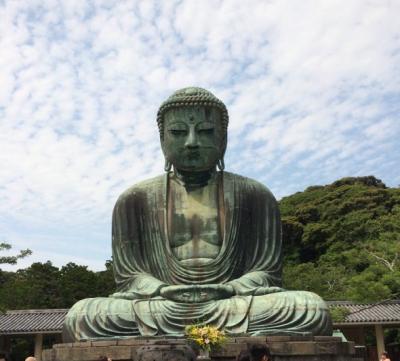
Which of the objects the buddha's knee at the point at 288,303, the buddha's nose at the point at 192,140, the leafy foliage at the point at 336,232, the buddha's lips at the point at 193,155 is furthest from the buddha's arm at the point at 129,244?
the leafy foliage at the point at 336,232

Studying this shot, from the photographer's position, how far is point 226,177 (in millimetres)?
9789

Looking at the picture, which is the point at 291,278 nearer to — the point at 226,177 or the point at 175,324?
the point at 226,177

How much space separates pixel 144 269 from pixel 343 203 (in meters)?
32.1

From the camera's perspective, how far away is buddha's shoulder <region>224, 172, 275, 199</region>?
9695mm

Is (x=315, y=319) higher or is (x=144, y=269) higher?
(x=144, y=269)

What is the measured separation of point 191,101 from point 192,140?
25.7 inches

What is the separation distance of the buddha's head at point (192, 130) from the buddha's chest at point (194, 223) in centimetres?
41

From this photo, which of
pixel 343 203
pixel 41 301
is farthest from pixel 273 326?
pixel 343 203

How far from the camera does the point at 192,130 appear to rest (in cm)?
939

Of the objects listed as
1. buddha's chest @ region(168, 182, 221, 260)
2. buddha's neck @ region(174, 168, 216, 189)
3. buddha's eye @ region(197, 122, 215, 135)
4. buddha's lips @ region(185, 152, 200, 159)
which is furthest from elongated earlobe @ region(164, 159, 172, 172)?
buddha's eye @ region(197, 122, 215, 135)

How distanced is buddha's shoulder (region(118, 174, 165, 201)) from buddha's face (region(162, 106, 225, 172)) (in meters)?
0.42

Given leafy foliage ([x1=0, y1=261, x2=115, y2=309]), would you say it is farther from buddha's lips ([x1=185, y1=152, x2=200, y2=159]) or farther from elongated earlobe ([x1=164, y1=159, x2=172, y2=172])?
buddha's lips ([x1=185, y1=152, x2=200, y2=159])

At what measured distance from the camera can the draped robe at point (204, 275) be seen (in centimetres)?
780

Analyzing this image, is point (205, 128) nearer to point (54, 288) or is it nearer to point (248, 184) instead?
point (248, 184)
